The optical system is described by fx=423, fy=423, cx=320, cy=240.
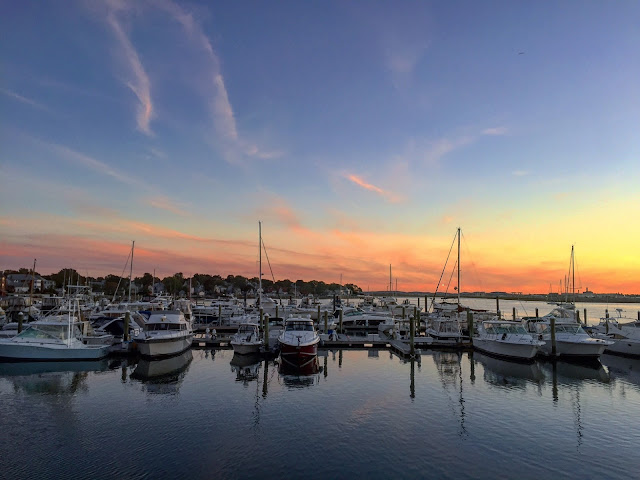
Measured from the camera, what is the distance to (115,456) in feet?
48.3

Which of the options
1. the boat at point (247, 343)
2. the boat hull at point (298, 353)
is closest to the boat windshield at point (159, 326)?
the boat at point (247, 343)

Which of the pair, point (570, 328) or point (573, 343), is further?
point (570, 328)

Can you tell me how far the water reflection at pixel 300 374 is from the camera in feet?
87.5

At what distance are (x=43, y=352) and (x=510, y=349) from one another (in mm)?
36490

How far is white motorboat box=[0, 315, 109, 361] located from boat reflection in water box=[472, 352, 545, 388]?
29.5 meters

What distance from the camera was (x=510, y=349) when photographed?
1375 inches

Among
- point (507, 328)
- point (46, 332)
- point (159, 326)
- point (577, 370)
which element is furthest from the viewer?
point (507, 328)

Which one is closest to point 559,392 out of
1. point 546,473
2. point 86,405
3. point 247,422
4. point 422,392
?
point 422,392

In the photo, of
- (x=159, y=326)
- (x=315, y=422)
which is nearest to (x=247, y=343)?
(x=159, y=326)

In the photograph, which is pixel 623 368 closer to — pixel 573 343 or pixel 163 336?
pixel 573 343

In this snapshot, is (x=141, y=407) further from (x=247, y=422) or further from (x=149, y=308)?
(x=149, y=308)

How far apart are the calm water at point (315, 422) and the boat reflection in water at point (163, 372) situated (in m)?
0.14

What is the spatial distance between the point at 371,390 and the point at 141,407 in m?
12.6

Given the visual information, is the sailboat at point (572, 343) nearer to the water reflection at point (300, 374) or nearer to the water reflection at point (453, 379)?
the water reflection at point (453, 379)
